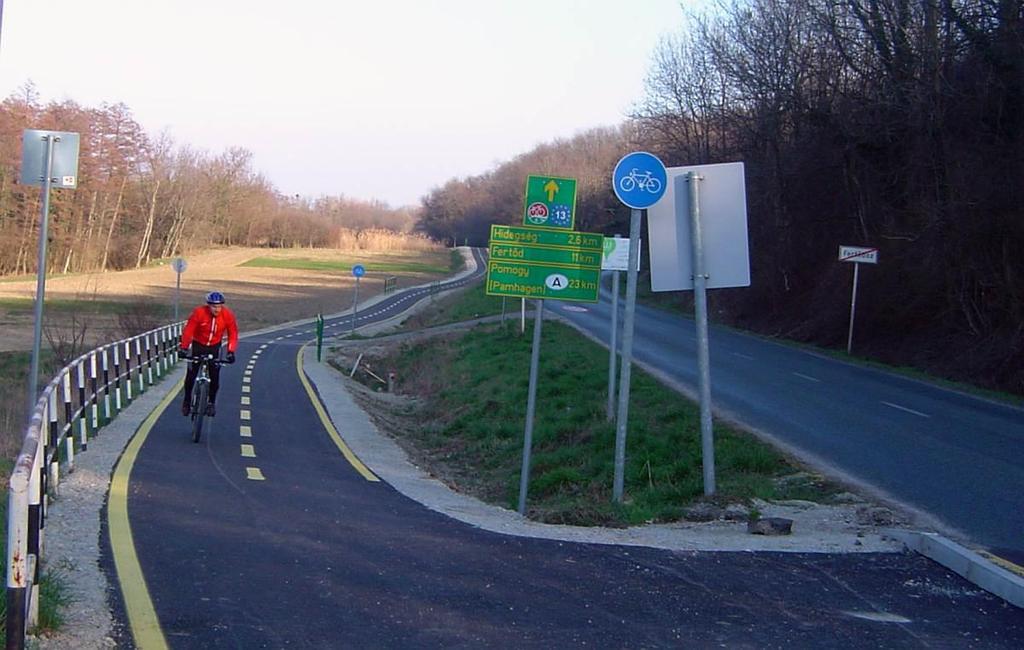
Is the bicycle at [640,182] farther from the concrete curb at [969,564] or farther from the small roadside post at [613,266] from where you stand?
the small roadside post at [613,266]

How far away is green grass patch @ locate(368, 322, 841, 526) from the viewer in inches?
434

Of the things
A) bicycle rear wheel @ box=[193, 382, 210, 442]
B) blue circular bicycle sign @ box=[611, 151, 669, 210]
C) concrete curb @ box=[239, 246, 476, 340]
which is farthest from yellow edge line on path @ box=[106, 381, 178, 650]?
concrete curb @ box=[239, 246, 476, 340]

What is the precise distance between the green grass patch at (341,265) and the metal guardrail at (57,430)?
87233 mm

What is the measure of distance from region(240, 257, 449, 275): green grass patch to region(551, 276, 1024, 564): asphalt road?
87.2m

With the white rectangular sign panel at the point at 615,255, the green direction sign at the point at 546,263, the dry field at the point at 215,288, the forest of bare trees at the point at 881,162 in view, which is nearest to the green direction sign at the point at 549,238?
the green direction sign at the point at 546,263

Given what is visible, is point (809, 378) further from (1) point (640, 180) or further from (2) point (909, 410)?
(1) point (640, 180)

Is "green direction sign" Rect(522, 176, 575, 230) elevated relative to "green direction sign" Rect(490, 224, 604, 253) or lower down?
elevated

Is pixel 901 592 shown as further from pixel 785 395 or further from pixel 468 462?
pixel 785 395

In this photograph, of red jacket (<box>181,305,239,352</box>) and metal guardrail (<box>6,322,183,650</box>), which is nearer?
metal guardrail (<box>6,322,183,650</box>)

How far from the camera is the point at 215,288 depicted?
78.1 meters

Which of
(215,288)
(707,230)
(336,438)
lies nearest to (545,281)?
(707,230)

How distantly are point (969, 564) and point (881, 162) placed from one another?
33.2 meters

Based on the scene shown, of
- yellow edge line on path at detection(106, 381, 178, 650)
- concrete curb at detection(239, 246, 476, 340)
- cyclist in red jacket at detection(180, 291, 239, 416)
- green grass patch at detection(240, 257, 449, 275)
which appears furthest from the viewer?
green grass patch at detection(240, 257, 449, 275)

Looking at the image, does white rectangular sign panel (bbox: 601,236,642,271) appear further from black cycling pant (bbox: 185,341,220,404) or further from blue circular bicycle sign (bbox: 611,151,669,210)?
blue circular bicycle sign (bbox: 611,151,669,210)
